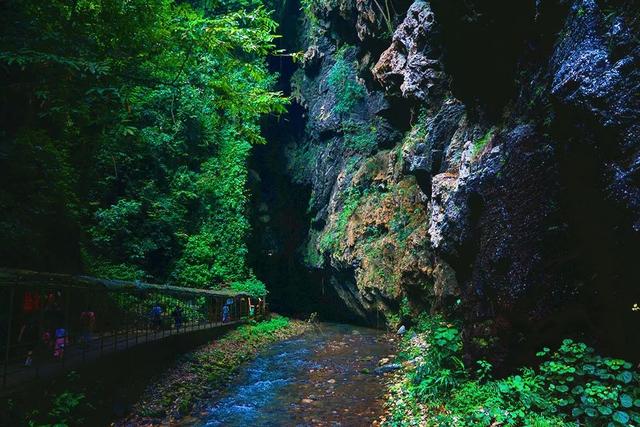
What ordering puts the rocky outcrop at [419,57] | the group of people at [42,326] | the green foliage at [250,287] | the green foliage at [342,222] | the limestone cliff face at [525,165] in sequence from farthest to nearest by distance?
the green foliage at [342,222] → the green foliage at [250,287] → the rocky outcrop at [419,57] → the group of people at [42,326] → the limestone cliff face at [525,165]

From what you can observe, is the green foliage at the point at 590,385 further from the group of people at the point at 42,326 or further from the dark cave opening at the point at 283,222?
the dark cave opening at the point at 283,222

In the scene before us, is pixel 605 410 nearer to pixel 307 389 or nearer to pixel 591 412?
pixel 591 412

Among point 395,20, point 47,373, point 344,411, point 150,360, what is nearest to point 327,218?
point 395,20

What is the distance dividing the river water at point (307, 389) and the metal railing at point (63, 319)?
3378mm

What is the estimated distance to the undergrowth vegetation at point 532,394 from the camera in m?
5.66

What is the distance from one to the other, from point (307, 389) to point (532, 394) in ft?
21.3

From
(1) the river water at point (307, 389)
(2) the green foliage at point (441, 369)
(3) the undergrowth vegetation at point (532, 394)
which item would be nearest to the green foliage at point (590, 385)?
(3) the undergrowth vegetation at point (532, 394)

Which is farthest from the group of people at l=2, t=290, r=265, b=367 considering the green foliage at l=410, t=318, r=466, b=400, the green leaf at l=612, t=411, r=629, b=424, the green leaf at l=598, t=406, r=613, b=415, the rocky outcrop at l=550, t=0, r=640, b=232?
the rocky outcrop at l=550, t=0, r=640, b=232

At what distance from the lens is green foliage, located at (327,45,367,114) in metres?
27.7

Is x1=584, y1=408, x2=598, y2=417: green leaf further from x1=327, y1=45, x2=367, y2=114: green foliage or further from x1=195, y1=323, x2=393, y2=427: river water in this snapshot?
x1=327, y1=45, x2=367, y2=114: green foliage

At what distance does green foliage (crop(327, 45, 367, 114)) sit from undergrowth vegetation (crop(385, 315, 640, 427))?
21811 millimetres

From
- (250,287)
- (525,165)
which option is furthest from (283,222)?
(525,165)

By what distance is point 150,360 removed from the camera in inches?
469

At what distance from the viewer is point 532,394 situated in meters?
6.37
